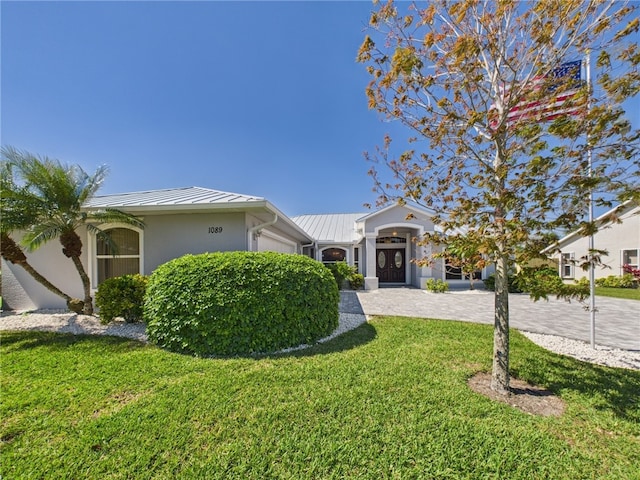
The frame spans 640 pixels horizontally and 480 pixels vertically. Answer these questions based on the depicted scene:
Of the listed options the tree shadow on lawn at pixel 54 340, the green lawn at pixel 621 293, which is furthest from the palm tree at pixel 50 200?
the green lawn at pixel 621 293

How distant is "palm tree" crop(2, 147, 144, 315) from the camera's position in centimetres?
652

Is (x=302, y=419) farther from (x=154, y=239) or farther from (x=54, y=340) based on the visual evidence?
(x=154, y=239)

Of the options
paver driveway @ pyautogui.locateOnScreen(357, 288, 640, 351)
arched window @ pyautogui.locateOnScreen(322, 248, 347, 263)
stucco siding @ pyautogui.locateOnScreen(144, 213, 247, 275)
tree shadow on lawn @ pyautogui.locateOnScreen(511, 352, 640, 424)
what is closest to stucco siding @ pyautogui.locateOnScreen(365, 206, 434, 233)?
arched window @ pyautogui.locateOnScreen(322, 248, 347, 263)

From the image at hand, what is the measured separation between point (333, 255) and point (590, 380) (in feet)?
52.6

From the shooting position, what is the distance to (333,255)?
782 inches

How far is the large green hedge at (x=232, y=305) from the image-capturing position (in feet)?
16.6

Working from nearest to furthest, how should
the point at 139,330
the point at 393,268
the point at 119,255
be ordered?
the point at 139,330 → the point at 119,255 → the point at 393,268

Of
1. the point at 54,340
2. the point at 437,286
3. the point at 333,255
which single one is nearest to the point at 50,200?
the point at 54,340

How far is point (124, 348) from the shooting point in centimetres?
536

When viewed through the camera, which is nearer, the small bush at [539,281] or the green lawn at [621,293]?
the small bush at [539,281]

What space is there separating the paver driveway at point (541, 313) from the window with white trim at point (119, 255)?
26.4ft

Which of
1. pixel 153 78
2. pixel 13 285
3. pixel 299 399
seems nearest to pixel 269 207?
pixel 299 399

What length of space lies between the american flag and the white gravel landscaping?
509 cm

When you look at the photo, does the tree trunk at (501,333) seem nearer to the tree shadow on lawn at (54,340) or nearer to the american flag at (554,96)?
the american flag at (554,96)
